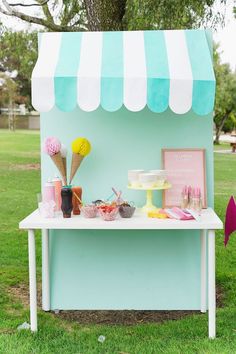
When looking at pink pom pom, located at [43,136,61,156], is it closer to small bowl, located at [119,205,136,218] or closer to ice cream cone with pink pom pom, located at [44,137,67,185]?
ice cream cone with pink pom pom, located at [44,137,67,185]

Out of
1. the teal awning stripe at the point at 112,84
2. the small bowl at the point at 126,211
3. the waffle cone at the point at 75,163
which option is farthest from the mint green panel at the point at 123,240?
the teal awning stripe at the point at 112,84

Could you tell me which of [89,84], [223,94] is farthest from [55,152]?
[223,94]

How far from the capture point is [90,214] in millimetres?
4188

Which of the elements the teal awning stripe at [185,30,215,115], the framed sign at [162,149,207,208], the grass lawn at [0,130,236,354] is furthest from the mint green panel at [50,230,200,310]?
the teal awning stripe at [185,30,215,115]

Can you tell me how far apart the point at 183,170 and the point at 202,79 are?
82 cm

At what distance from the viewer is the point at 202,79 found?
4.02 m

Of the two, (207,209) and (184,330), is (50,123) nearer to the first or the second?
(207,209)

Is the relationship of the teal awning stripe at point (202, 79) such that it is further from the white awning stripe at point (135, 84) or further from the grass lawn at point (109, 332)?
the grass lawn at point (109, 332)

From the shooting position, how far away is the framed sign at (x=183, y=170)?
4582 millimetres

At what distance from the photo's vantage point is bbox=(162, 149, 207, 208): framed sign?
180 inches

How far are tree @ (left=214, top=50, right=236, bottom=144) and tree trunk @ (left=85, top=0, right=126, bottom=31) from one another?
23958 millimetres

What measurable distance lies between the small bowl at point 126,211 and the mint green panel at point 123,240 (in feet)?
1.50

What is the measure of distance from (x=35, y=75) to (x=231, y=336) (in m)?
2.25

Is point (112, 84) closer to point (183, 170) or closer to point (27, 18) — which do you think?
point (183, 170)
